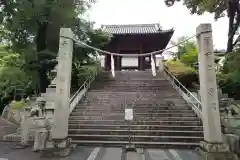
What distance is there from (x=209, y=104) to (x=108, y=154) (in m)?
3.47

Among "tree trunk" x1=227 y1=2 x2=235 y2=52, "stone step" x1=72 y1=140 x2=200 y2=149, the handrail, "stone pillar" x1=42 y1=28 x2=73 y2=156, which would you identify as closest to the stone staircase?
"stone step" x1=72 y1=140 x2=200 y2=149

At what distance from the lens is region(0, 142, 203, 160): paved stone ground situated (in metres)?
7.04

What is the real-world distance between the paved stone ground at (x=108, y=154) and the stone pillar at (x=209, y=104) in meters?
0.57

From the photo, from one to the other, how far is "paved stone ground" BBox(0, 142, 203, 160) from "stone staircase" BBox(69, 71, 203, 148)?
65 centimetres

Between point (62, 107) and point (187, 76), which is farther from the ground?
point (187, 76)

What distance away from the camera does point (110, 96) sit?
43.4 feet

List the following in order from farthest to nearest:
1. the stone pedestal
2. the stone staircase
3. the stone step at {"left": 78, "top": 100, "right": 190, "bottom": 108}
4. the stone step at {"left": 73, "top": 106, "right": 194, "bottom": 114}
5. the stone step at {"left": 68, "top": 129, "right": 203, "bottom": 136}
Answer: the stone step at {"left": 78, "top": 100, "right": 190, "bottom": 108} < the stone step at {"left": 73, "top": 106, "right": 194, "bottom": 114} < the stone step at {"left": 68, "top": 129, "right": 203, "bottom": 136} < the stone staircase < the stone pedestal

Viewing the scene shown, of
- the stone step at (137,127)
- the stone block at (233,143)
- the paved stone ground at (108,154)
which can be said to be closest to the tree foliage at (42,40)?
the stone step at (137,127)

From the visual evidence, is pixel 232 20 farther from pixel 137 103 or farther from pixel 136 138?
pixel 136 138

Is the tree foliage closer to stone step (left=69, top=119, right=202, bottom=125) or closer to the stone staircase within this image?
the stone staircase

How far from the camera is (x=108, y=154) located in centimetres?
748

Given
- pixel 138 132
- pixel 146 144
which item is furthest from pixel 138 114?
pixel 146 144

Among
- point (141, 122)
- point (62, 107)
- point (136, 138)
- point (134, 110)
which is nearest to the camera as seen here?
point (62, 107)

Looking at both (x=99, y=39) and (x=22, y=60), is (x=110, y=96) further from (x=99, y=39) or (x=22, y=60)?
(x=22, y=60)
